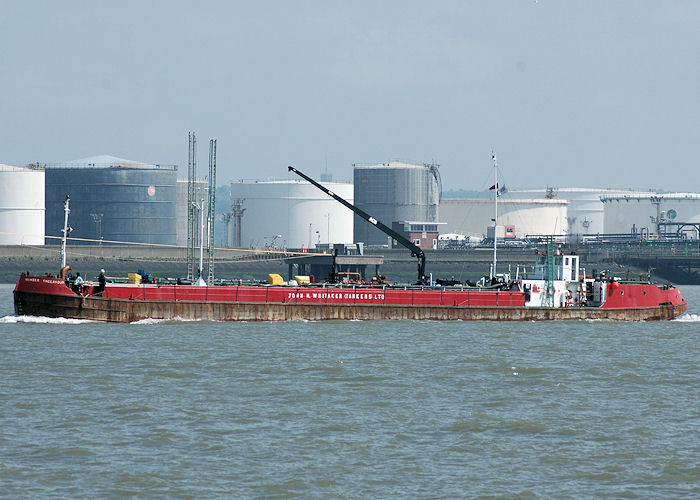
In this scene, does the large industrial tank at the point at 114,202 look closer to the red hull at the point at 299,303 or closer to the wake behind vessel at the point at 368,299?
the wake behind vessel at the point at 368,299

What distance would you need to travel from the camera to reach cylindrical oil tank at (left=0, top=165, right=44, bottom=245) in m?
171

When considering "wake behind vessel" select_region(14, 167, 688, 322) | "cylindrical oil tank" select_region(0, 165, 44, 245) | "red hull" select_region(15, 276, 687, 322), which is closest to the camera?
"red hull" select_region(15, 276, 687, 322)

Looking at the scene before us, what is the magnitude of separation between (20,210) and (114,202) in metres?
17.2

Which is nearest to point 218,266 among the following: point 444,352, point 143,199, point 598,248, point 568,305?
point 143,199

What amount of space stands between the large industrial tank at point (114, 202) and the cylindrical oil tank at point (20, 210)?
29.1 feet

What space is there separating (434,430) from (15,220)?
150969 mm

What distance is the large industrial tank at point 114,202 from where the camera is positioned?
7165 inches

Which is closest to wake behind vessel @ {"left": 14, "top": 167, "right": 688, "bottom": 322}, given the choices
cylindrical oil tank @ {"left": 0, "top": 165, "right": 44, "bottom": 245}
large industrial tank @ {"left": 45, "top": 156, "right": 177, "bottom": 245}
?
cylindrical oil tank @ {"left": 0, "top": 165, "right": 44, "bottom": 245}

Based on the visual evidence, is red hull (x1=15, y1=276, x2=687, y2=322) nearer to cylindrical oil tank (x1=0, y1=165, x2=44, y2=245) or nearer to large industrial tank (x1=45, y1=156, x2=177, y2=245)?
cylindrical oil tank (x1=0, y1=165, x2=44, y2=245)

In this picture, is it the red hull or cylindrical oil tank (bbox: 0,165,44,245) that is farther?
cylindrical oil tank (bbox: 0,165,44,245)

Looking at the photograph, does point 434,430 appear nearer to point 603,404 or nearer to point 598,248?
point 603,404

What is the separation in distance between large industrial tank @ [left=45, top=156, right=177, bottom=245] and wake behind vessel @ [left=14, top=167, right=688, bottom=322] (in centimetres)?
11437

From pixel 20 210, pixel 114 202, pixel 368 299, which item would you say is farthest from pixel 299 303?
pixel 114 202

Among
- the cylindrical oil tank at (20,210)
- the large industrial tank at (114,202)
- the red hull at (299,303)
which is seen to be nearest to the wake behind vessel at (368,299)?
the red hull at (299,303)
